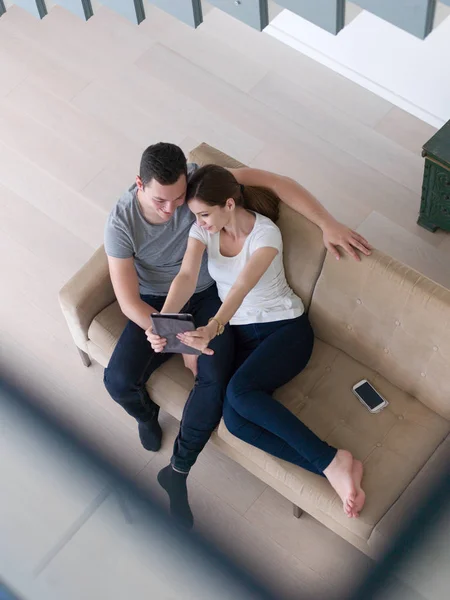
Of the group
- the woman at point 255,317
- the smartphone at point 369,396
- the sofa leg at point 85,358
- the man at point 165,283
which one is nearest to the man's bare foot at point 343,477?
the woman at point 255,317

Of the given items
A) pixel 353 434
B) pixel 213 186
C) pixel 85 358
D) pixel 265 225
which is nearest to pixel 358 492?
pixel 353 434

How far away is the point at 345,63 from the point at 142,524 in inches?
113

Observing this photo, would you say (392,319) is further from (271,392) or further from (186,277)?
(186,277)

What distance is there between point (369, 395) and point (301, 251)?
0.41 meters

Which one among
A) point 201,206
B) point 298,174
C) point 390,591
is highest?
point 390,591

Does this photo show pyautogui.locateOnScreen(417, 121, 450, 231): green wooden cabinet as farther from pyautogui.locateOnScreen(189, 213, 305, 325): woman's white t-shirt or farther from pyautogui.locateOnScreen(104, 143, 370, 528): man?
pyautogui.locateOnScreen(189, 213, 305, 325): woman's white t-shirt

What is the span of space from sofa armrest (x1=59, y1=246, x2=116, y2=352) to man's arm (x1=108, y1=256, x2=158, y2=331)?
136 millimetres

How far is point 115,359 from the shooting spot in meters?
1.98

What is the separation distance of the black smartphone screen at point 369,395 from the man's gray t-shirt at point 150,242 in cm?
49

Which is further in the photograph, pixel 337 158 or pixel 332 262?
pixel 337 158

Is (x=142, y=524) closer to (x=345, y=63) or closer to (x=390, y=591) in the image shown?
(x=390, y=591)

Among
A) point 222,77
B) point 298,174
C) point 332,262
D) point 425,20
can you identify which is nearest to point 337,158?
point 298,174

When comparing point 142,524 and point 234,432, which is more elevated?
point 142,524

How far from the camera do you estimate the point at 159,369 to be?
202cm
